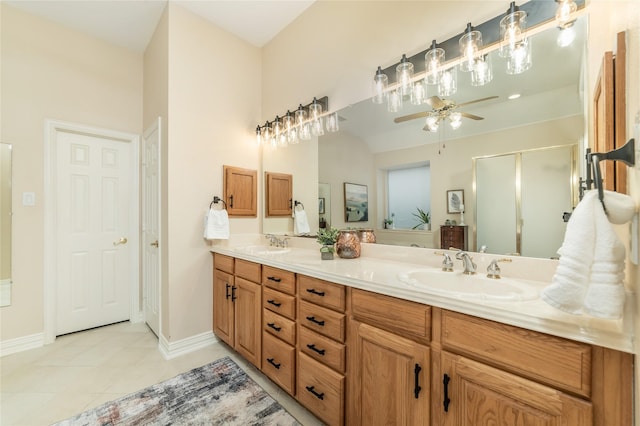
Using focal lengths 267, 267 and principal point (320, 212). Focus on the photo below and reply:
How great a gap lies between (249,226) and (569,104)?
98.1 inches

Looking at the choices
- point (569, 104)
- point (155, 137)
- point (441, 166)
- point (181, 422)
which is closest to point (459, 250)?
point (441, 166)

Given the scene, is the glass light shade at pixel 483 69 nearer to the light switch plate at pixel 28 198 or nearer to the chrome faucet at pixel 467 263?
the chrome faucet at pixel 467 263

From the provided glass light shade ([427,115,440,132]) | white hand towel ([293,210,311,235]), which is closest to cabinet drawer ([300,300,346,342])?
white hand towel ([293,210,311,235])

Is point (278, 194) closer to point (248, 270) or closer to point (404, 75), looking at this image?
point (248, 270)

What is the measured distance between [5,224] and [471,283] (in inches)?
141

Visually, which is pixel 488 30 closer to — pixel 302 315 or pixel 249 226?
pixel 302 315

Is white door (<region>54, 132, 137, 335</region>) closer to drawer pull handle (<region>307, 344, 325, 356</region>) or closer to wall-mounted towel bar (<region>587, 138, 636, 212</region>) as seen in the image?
drawer pull handle (<region>307, 344, 325, 356</region>)

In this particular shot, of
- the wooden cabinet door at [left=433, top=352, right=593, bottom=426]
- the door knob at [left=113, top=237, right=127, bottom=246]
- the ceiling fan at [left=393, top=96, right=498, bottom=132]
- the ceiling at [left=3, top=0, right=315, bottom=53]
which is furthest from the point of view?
the door knob at [left=113, top=237, right=127, bottom=246]

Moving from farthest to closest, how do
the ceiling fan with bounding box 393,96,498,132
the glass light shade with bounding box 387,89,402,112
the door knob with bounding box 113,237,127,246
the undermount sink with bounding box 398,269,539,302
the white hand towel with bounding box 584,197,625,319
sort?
the door knob with bounding box 113,237,127,246
the glass light shade with bounding box 387,89,402,112
the ceiling fan with bounding box 393,96,498,132
the undermount sink with bounding box 398,269,539,302
the white hand towel with bounding box 584,197,625,319

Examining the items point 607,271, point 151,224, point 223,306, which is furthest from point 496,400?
point 151,224

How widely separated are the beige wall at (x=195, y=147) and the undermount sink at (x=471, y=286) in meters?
1.89

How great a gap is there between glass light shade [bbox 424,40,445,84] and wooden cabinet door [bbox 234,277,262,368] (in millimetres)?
1705

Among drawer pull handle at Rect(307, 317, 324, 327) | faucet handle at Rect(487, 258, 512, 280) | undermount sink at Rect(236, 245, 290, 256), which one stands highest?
faucet handle at Rect(487, 258, 512, 280)

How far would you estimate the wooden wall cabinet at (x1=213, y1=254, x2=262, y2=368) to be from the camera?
189 centimetres
